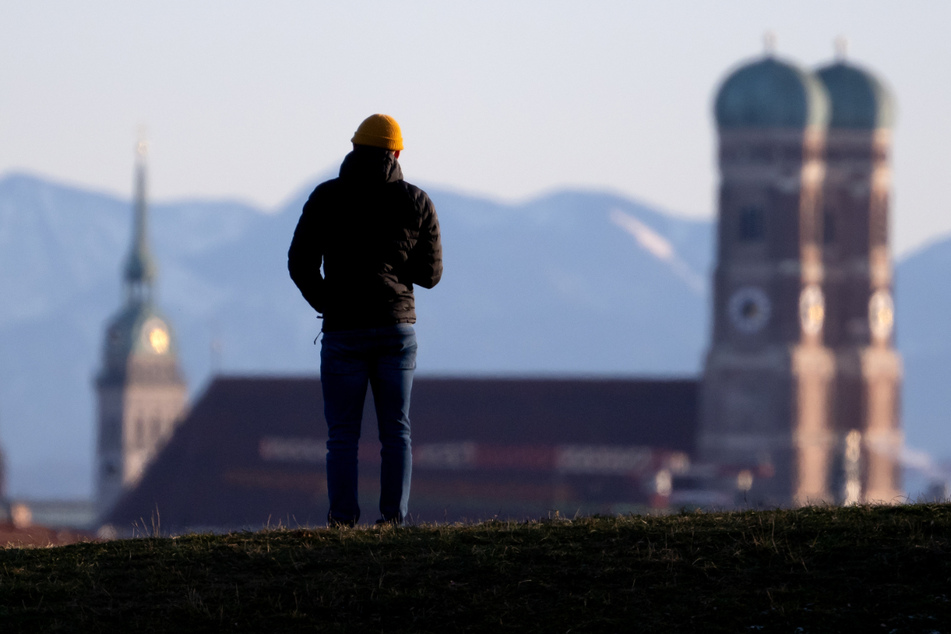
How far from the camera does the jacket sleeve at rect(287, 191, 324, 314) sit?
12.1 m

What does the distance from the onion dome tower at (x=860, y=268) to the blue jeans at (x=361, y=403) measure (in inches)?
3758

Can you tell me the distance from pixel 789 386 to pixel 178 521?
33.4 meters

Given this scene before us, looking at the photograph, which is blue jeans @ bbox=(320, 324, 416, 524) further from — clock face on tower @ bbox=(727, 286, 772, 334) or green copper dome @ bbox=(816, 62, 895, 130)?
green copper dome @ bbox=(816, 62, 895, 130)

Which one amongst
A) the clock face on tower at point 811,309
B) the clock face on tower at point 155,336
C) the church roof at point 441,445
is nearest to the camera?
the clock face on tower at point 811,309

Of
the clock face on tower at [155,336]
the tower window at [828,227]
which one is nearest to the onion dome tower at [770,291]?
the tower window at [828,227]

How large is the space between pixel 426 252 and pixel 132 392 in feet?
481

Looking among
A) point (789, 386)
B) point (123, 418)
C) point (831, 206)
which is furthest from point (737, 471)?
point (123, 418)

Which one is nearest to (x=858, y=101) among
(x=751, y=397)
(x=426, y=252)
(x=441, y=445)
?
(x=751, y=397)

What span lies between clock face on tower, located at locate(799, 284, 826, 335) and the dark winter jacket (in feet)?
310

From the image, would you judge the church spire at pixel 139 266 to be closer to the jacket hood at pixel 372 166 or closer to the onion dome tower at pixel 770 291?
the onion dome tower at pixel 770 291

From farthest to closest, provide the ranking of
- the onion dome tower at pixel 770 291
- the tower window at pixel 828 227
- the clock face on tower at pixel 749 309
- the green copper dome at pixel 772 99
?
the tower window at pixel 828 227 < the clock face on tower at pixel 749 309 < the onion dome tower at pixel 770 291 < the green copper dome at pixel 772 99

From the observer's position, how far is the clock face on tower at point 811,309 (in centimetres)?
10544

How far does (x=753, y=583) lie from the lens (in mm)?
10469

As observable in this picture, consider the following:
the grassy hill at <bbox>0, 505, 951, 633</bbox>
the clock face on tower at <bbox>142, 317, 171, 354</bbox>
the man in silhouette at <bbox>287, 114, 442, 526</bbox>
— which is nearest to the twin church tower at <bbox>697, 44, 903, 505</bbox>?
the clock face on tower at <bbox>142, 317, 171, 354</bbox>
